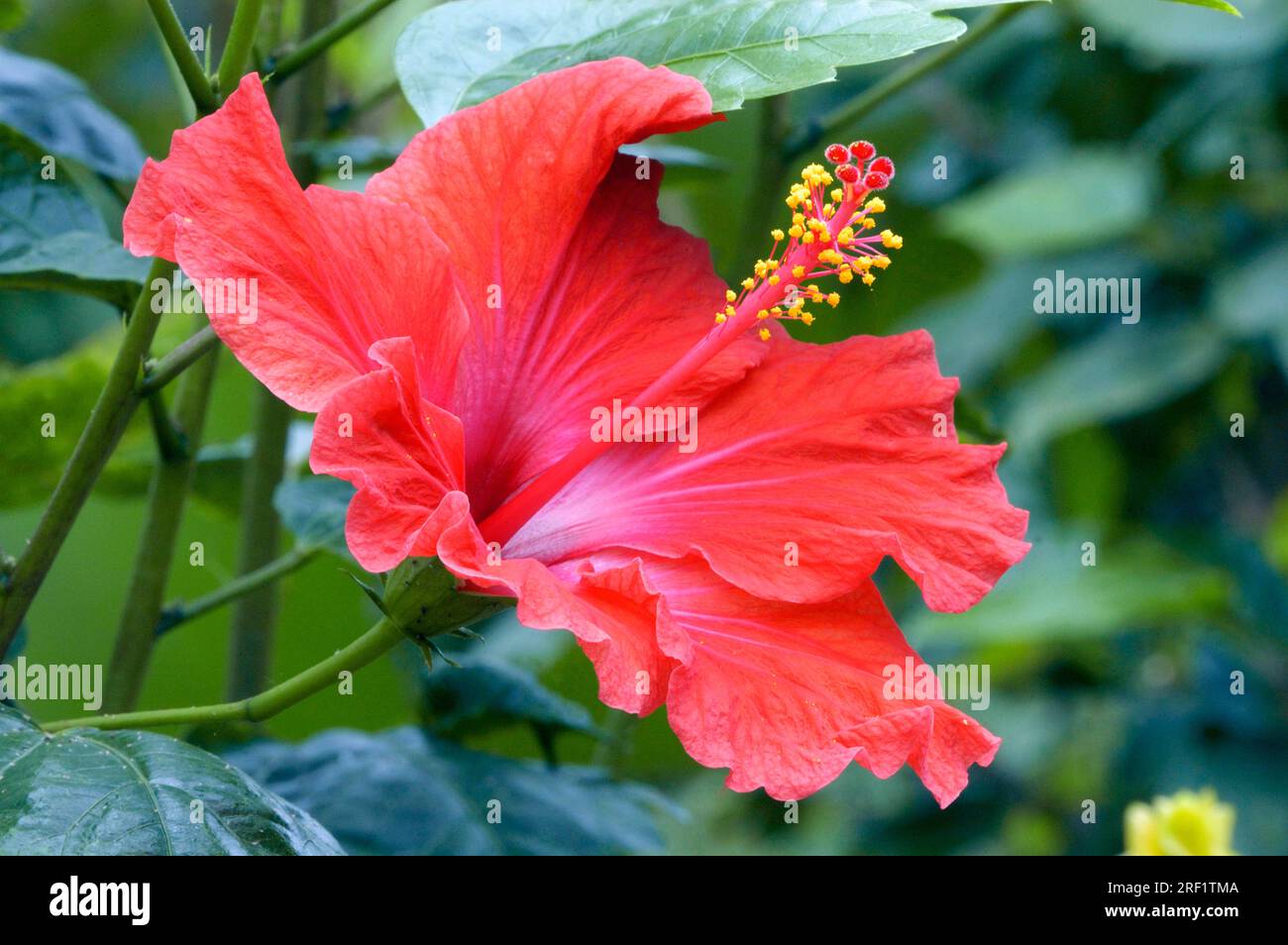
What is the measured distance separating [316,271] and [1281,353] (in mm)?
1915

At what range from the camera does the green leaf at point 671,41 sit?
68cm

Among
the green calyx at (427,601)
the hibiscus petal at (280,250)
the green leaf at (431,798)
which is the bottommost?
the green leaf at (431,798)

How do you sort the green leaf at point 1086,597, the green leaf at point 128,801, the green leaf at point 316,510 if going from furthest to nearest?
the green leaf at point 1086,597 → the green leaf at point 316,510 → the green leaf at point 128,801

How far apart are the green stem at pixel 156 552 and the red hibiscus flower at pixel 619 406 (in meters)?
0.24

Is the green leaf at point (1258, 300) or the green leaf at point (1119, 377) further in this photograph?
the green leaf at point (1119, 377)

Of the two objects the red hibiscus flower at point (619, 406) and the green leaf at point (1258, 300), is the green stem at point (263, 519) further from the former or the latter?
the green leaf at point (1258, 300)

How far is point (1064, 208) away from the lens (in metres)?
2.46

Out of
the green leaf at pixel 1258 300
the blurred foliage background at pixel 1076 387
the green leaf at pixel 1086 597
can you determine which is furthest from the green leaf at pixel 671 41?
the green leaf at pixel 1258 300

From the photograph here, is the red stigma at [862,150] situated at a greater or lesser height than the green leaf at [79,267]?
greater

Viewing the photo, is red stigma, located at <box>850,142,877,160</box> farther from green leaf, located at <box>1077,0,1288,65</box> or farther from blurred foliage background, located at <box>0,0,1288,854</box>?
green leaf, located at <box>1077,0,1288,65</box>

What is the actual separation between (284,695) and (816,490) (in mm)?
303

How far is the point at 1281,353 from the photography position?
2.18 m

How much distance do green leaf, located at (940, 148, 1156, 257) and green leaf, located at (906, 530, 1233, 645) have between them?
0.53 metres

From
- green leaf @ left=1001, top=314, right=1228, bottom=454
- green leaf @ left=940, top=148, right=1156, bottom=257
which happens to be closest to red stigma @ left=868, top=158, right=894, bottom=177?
green leaf @ left=1001, top=314, right=1228, bottom=454
